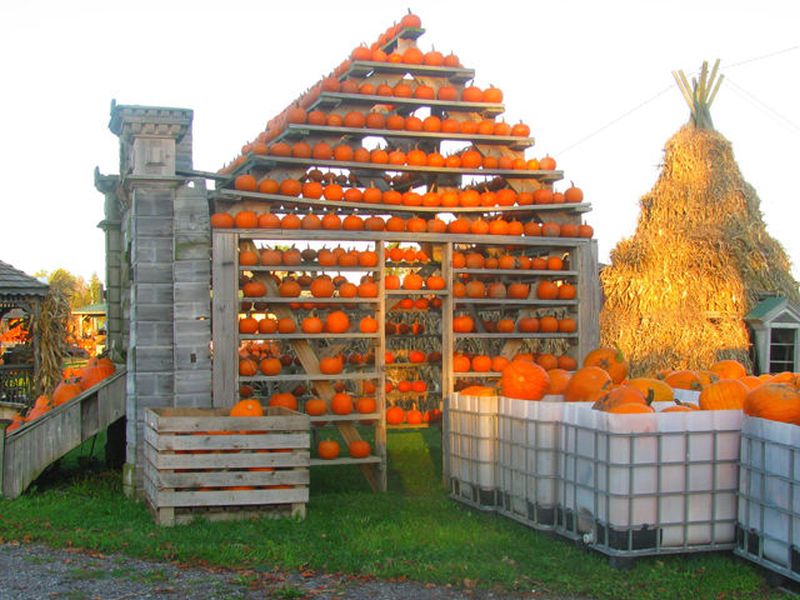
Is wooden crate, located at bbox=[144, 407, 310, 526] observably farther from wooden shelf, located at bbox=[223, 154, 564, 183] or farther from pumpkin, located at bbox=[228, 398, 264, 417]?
wooden shelf, located at bbox=[223, 154, 564, 183]

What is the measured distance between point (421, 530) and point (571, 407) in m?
1.71

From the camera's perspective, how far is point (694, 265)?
17938 millimetres

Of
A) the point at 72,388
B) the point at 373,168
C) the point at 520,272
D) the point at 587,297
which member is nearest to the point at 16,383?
the point at 72,388

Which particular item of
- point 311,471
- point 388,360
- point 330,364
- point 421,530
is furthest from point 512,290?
point 421,530

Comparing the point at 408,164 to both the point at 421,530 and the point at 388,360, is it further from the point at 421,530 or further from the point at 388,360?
the point at 421,530

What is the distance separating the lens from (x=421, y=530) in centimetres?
828

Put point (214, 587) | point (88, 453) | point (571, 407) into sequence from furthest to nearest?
point (88, 453) → point (571, 407) → point (214, 587)

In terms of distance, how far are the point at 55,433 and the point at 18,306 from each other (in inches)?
308

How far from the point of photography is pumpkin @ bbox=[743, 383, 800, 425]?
691cm

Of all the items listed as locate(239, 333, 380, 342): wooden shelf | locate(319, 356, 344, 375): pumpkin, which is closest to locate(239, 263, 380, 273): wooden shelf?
locate(239, 333, 380, 342): wooden shelf

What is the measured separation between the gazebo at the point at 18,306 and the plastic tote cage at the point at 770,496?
1270 cm

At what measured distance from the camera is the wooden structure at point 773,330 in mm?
17391

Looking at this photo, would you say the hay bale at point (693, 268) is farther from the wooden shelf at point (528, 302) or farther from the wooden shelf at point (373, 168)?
the wooden shelf at point (373, 168)

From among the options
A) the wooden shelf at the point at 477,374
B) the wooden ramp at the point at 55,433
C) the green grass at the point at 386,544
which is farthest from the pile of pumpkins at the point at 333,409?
the wooden ramp at the point at 55,433
